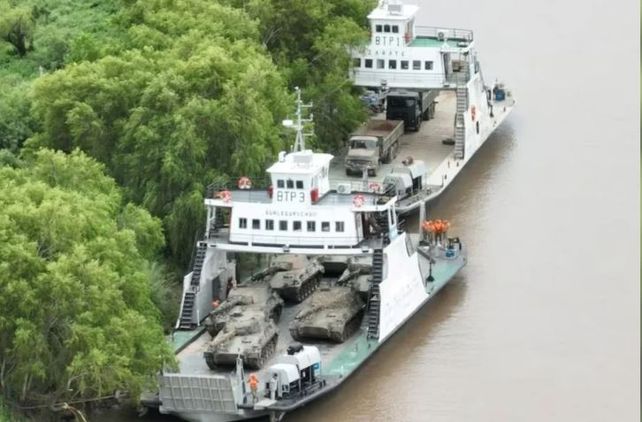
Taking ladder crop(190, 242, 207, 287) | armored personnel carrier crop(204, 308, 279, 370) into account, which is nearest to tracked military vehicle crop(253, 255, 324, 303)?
ladder crop(190, 242, 207, 287)

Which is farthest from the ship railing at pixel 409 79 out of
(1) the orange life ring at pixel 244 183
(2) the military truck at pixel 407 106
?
(1) the orange life ring at pixel 244 183

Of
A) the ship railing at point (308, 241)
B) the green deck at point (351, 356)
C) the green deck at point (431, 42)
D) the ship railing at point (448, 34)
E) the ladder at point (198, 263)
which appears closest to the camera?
the green deck at point (351, 356)

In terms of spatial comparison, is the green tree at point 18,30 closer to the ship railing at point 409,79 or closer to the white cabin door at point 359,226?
the ship railing at point 409,79

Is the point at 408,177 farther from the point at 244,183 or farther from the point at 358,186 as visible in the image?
the point at 244,183

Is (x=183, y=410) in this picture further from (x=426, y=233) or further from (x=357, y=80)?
(x=357, y=80)

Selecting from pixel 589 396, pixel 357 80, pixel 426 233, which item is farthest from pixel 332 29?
pixel 589 396

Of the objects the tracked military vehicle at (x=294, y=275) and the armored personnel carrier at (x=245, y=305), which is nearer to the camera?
the armored personnel carrier at (x=245, y=305)
